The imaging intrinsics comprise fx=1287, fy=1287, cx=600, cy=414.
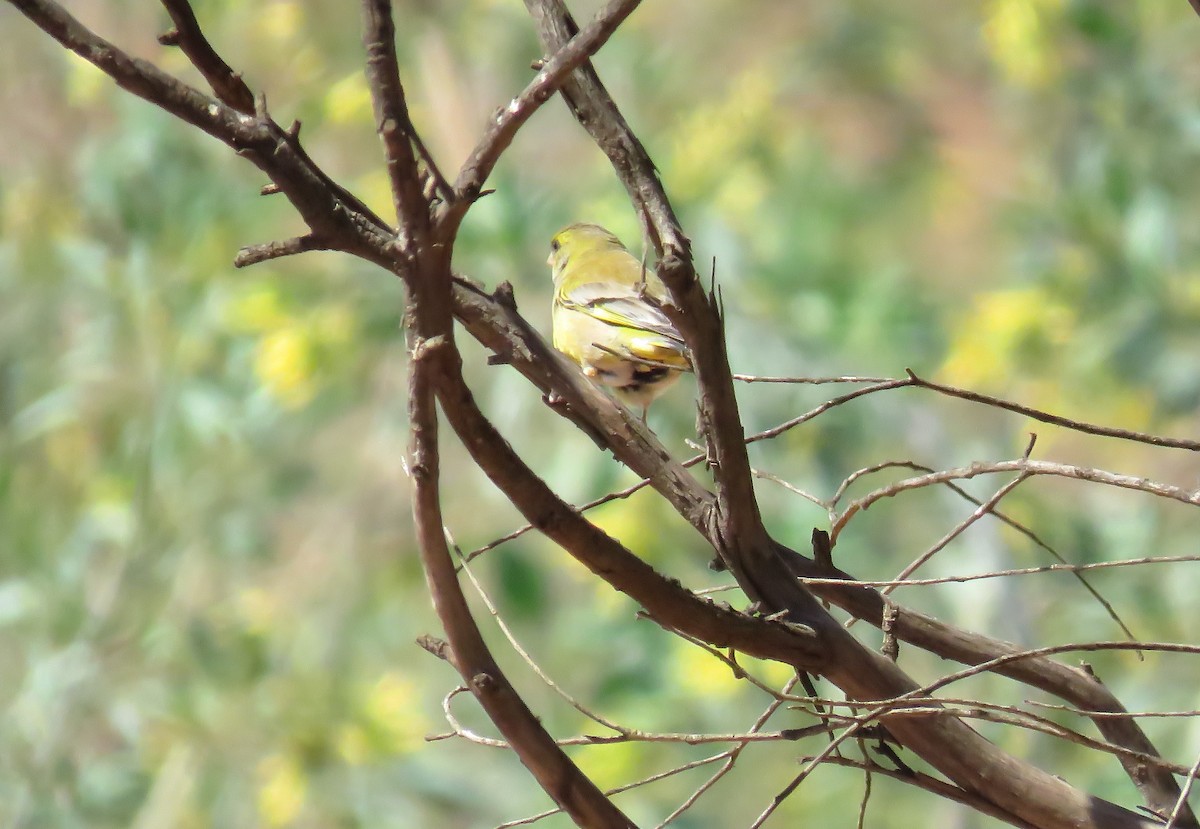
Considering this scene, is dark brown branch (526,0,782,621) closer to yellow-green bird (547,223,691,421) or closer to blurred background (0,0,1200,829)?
yellow-green bird (547,223,691,421)

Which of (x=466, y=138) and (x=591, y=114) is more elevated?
(x=466, y=138)

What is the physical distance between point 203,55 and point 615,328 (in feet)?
6.04

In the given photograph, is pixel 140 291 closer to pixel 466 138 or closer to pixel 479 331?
pixel 466 138

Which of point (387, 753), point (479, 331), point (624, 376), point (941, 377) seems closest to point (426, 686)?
point (387, 753)

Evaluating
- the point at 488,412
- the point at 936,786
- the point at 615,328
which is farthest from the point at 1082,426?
the point at 488,412

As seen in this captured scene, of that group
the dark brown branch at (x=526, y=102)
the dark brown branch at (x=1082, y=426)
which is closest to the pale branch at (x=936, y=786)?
the dark brown branch at (x=1082, y=426)

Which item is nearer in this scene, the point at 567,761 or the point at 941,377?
the point at 567,761

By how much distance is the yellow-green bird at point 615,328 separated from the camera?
266 centimetres

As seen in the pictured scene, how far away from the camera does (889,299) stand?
4.33m

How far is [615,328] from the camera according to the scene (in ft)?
9.29

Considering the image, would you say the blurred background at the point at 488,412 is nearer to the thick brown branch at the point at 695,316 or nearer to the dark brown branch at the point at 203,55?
the thick brown branch at the point at 695,316

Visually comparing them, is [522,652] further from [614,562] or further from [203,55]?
[203,55]

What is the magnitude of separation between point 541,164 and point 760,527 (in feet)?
22.6

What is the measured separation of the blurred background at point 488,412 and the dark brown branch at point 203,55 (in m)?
2.66
